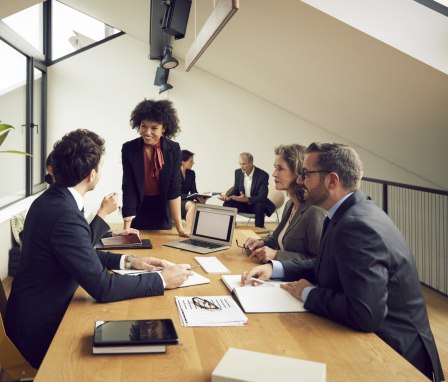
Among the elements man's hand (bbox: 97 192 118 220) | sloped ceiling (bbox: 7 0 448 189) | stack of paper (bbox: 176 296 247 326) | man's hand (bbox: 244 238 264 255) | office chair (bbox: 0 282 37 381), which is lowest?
office chair (bbox: 0 282 37 381)

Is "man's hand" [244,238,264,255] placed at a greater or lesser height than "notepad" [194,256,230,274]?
greater

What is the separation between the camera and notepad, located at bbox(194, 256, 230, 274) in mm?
2090

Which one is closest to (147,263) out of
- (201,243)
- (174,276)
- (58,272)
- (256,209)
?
(174,276)

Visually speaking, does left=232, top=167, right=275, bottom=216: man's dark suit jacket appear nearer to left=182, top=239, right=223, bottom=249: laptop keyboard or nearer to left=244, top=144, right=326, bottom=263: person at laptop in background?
left=244, top=144, right=326, bottom=263: person at laptop in background

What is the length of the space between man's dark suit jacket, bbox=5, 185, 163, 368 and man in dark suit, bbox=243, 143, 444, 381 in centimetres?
63

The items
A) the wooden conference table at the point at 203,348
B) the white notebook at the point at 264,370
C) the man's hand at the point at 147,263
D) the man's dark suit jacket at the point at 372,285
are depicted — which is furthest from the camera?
the man's hand at the point at 147,263

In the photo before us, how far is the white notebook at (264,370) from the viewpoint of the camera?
100cm

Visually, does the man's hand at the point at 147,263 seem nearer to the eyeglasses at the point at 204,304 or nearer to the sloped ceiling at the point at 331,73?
the eyeglasses at the point at 204,304

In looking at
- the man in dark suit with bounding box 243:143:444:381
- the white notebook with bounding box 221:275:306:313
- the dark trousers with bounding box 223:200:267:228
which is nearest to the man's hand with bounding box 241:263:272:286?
the white notebook with bounding box 221:275:306:313

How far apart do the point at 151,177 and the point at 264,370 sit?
2235 millimetres

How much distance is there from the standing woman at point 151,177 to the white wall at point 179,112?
16.4 ft

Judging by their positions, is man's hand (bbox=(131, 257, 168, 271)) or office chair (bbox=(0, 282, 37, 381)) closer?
office chair (bbox=(0, 282, 37, 381))

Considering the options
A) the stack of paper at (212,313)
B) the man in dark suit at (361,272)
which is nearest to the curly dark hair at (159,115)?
the man in dark suit at (361,272)

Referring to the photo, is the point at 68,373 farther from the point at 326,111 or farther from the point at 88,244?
the point at 326,111
